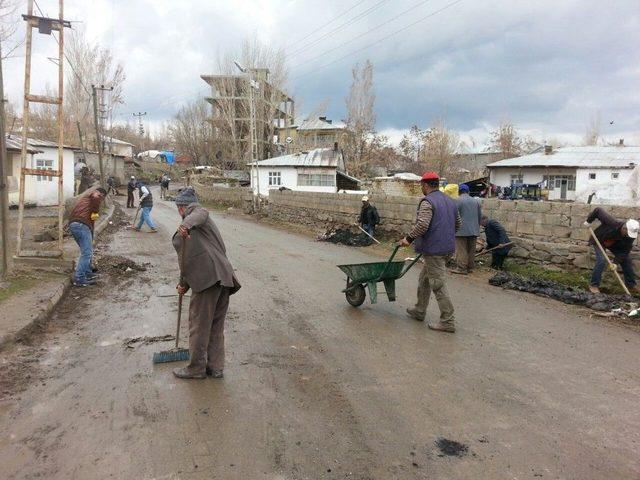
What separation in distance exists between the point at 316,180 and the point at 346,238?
23992 mm

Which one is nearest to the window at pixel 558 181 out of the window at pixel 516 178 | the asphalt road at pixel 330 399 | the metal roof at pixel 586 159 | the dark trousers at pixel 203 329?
the metal roof at pixel 586 159

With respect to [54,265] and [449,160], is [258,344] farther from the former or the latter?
[449,160]

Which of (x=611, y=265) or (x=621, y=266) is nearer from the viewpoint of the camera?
(x=611, y=265)

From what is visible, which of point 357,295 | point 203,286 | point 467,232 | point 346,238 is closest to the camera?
point 203,286

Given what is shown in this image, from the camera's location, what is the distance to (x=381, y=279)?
22.0 ft

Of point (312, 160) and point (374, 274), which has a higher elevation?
point (312, 160)

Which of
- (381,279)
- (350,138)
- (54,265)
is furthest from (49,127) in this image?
(381,279)

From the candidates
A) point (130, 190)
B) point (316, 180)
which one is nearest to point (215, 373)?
point (130, 190)

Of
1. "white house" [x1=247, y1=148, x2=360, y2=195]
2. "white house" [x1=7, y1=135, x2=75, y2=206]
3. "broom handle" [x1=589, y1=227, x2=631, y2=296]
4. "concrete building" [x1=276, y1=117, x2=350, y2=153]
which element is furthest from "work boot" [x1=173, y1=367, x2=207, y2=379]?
"concrete building" [x1=276, y1=117, x2=350, y2=153]

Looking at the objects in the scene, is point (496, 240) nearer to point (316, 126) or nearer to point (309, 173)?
point (309, 173)

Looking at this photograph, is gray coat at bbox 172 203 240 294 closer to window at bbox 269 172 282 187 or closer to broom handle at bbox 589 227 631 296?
broom handle at bbox 589 227 631 296

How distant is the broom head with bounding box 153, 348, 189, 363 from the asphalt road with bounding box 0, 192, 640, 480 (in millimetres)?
113

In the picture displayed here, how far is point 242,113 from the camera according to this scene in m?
51.9

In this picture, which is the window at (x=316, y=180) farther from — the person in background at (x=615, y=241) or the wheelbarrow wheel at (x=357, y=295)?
the wheelbarrow wheel at (x=357, y=295)
